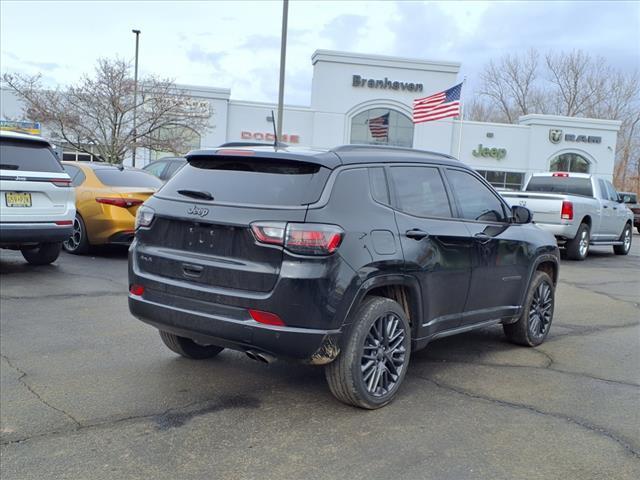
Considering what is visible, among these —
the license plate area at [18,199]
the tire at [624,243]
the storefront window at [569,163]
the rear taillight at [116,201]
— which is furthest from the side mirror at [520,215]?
the storefront window at [569,163]

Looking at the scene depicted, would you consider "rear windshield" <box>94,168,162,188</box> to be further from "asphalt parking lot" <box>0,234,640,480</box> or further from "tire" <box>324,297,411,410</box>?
"tire" <box>324,297,411,410</box>

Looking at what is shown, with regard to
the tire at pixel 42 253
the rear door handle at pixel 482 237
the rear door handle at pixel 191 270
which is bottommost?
the tire at pixel 42 253

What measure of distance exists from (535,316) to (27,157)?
21.3 ft

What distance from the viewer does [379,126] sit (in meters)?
36.9

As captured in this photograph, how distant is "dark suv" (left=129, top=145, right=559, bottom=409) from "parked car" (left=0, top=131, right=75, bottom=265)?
405cm

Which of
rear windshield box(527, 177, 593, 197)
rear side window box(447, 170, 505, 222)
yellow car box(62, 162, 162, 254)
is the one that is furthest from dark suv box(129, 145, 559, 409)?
rear windshield box(527, 177, 593, 197)

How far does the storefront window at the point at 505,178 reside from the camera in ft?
126

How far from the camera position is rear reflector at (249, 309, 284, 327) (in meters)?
3.90

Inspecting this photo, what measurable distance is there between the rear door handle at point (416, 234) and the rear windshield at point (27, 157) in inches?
229

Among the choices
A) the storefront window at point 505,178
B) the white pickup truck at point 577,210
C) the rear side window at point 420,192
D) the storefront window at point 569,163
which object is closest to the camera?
the rear side window at point 420,192

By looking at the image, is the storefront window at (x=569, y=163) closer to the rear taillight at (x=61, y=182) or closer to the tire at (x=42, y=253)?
the tire at (x=42, y=253)

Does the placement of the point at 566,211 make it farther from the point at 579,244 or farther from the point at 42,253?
the point at 42,253

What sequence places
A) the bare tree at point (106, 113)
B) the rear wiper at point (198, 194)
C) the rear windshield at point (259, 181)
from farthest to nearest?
the bare tree at point (106, 113) < the rear wiper at point (198, 194) < the rear windshield at point (259, 181)

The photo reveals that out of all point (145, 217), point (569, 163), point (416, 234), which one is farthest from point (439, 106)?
point (145, 217)
